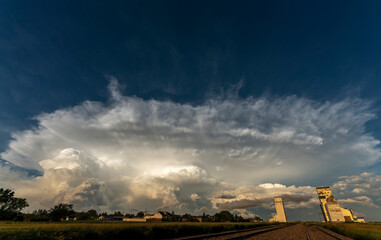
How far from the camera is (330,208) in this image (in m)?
101

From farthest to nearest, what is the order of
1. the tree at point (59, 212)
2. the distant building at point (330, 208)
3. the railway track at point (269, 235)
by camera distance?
1. the distant building at point (330, 208)
2. the tree at point (59, 212)
3. the railway track at point (269, 235)

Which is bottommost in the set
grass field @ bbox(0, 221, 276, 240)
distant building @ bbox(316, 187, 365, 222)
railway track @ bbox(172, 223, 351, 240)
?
railway track @ bbox(172, 223, 351, 240)

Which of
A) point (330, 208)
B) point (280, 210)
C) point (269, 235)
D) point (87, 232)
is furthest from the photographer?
point (280, 210)

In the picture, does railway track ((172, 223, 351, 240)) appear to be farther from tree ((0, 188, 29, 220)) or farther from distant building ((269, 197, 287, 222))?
distant building ((269, 197, 287, 222))

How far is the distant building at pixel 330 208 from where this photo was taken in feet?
317

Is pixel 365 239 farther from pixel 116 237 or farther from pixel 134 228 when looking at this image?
pixel 116 237

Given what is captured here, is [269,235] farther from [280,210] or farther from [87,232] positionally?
[280,210]

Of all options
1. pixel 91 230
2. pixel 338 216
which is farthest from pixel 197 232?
pixel 338 216

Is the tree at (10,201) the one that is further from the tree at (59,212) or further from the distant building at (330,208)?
the distant building at (330,208)

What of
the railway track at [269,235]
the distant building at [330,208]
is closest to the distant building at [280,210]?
the distant building at [330,208]

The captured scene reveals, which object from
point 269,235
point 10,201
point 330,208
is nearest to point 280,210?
point 330,208

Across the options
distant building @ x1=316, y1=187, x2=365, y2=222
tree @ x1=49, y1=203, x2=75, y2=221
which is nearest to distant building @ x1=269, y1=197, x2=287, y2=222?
distant building @ x1=316, y1=187, x2=365, y2=222

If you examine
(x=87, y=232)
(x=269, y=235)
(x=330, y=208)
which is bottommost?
(x=269, y=235)

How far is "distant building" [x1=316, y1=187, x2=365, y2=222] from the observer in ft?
317
